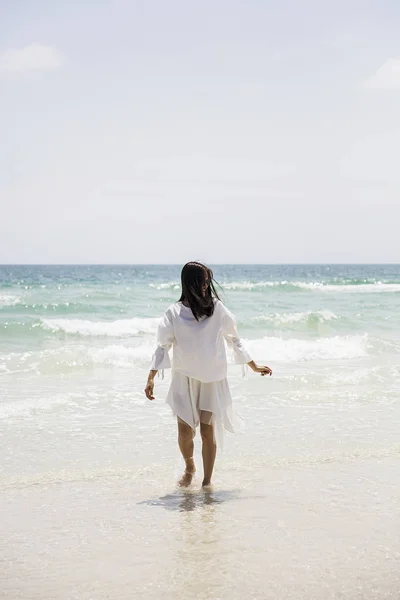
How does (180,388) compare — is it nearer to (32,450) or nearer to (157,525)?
(157,525)

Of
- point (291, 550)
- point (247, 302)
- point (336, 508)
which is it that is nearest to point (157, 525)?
point (291, 550)

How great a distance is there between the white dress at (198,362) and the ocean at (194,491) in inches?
22.4

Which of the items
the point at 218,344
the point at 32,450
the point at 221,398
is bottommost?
the point at 32,450

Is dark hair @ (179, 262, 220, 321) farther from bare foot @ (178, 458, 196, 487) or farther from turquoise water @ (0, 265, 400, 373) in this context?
bare foot @ (178, 458, 196, 487)

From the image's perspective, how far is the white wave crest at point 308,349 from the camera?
1198 cm

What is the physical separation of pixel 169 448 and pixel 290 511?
1.88m

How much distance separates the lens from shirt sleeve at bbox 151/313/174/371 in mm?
4766

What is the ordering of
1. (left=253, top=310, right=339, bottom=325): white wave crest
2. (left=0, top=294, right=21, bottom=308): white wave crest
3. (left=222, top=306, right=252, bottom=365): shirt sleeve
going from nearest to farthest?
(left=222, top=306, right=252, bottom=365): shirt sleeve, (left=253, top=310, right=339, bottom=325): white wave crest, (left=0, top=294, right=21, bottom=308): white wave crest

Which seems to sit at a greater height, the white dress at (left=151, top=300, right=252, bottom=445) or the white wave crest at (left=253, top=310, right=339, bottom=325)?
the white dress at (left=151, top=300, right=252, bottom=445)

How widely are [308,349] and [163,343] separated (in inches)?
326

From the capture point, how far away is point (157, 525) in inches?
159

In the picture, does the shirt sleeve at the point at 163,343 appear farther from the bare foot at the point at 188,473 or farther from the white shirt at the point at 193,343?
the bare foot at the point at 188,473

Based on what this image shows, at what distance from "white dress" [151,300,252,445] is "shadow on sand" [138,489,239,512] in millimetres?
455

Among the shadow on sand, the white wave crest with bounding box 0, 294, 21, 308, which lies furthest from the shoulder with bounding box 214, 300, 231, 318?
the white wave crest with bounding box 0, 294, 21, 308
